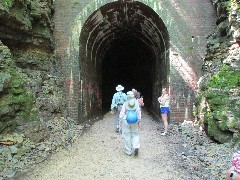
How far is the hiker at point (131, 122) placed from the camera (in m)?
6.44

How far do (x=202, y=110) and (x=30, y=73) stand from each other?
5740 mm

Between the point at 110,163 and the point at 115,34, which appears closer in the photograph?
the point at 110,163

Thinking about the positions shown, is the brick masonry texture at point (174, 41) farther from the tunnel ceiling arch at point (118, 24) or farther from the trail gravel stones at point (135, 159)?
the trail gravel stones at point (135, 159)

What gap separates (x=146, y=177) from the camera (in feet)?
18.3

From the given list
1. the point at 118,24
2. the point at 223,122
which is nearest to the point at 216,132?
the point at 223,122

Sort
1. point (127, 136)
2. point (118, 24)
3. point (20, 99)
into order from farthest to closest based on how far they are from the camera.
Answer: point (118, 24) → point (20, 99) → point (127, 136)

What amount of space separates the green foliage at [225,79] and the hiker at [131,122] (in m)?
2.95

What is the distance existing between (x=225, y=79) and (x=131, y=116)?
3.35 metres

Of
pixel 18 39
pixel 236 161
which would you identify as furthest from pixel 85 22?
pixel 236 161

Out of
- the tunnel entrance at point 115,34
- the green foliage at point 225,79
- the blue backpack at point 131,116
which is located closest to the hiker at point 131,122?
the blue backpack at point 131,116

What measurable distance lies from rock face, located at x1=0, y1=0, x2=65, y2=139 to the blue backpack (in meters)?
2.52

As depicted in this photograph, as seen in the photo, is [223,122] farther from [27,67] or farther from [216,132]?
[27,67]

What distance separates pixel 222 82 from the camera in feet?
26.6

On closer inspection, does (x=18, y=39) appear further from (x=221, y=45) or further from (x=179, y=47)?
(x=221, y=45)
